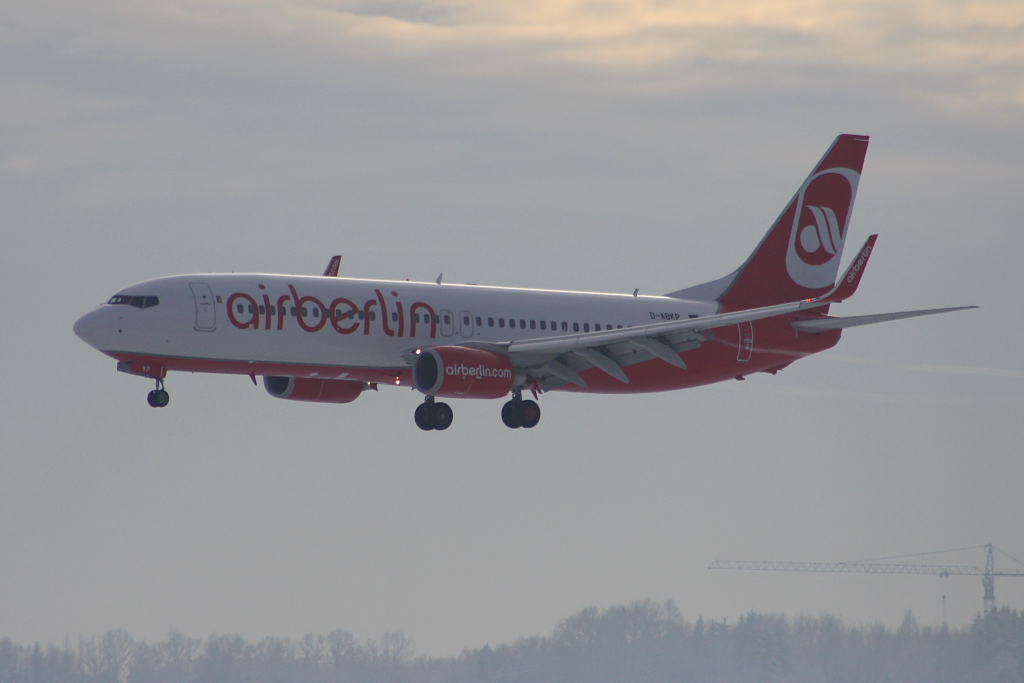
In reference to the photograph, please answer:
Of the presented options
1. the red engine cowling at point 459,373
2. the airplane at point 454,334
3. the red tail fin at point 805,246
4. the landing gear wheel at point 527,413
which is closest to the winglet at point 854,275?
the airplane at point 454,334

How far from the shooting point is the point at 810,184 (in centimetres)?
8006

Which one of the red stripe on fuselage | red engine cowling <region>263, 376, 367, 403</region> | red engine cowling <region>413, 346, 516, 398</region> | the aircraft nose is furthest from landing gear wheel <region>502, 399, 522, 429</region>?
the aircraft nose

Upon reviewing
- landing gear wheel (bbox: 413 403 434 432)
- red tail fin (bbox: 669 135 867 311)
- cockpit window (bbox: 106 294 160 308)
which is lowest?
landing gear wheel (bbox: 413 403 434 432)

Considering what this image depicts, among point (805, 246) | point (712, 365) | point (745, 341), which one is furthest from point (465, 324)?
point (805, 246)

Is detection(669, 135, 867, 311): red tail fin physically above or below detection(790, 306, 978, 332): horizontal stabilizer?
above

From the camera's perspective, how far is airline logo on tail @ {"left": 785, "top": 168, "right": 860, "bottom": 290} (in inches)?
3132

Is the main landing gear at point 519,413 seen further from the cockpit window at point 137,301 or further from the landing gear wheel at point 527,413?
the cockpit window at point 137,301

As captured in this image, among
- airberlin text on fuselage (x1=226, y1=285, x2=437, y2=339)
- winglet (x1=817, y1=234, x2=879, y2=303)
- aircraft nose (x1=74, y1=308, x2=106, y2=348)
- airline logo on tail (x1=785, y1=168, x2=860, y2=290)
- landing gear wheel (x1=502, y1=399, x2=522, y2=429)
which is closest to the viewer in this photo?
aircraft nose (x1=74, y1=308, x2=106, y2=348)

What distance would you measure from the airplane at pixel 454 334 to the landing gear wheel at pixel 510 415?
43 millimetres

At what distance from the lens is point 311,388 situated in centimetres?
7056

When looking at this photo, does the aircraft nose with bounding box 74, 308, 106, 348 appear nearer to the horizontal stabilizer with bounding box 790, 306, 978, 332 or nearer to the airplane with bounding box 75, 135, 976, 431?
the airplane with bounding box 75, 135, 976, 431

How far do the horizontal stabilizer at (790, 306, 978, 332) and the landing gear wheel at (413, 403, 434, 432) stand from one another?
1835 cm

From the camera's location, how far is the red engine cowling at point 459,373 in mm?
63750

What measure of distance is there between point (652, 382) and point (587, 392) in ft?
10.4
